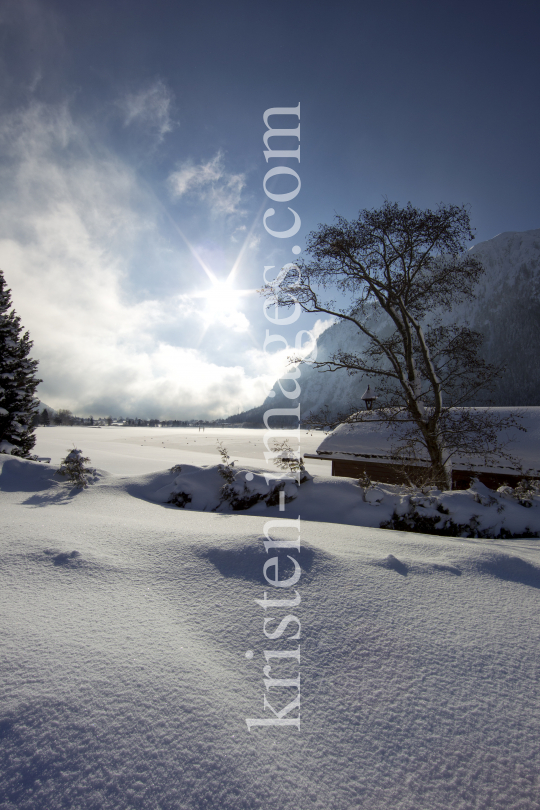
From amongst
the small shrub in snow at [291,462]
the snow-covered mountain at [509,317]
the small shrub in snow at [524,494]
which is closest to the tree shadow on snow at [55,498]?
the small shrub in snow at [291,462]

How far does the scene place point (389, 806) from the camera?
1224mm

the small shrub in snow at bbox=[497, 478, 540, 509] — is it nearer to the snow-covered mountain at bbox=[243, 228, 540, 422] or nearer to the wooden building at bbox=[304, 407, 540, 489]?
the wooden building at bbox=[304, 407, 540, 489]

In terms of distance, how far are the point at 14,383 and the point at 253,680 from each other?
16.5 metres

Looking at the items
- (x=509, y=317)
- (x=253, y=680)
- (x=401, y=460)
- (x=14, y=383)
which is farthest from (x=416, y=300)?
(x=509, y=317)

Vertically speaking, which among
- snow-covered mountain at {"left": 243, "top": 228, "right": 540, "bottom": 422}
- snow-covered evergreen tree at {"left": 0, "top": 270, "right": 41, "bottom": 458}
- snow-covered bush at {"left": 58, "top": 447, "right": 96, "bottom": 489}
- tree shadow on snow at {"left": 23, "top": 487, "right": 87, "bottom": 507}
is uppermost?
snow-covered mountain at {"left": 243, "top": 228, "right": 540, "bottom": 422}

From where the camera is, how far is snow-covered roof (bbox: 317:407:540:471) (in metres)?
9.66

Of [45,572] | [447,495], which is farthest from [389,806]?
[447,495]

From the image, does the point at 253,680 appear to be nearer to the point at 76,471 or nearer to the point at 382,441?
the point at 76,471

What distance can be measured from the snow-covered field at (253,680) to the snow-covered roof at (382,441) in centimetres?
624

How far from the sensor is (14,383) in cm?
1373

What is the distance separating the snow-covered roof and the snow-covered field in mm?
6240

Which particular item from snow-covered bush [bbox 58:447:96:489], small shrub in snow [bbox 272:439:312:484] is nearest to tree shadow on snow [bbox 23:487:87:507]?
snow-covered bush [bbox 58:447:96:489]

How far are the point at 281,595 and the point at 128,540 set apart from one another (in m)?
1.89

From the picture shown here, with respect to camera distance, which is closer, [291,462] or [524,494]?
[524,494]
